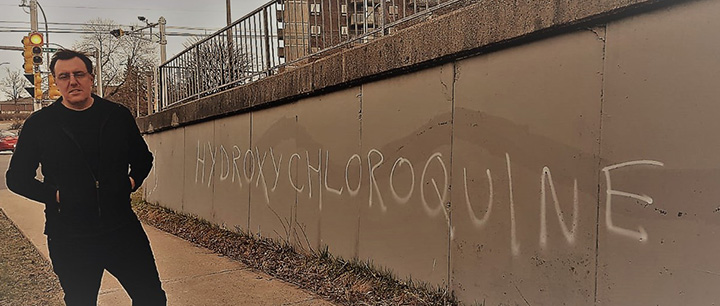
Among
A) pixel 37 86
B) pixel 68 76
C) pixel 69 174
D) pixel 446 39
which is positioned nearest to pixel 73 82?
pixel 68 76

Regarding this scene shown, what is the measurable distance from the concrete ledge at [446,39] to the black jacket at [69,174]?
6.79 feet

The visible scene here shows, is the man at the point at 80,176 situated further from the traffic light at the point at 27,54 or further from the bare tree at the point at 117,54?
the bare tree at the point at 117,54

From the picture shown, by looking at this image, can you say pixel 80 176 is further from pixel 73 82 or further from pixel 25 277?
pixel 25 277

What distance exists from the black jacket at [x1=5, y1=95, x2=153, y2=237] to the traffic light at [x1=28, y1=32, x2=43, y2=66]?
43.9ft

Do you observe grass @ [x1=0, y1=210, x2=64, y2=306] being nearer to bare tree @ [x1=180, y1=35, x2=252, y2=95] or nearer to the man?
the man

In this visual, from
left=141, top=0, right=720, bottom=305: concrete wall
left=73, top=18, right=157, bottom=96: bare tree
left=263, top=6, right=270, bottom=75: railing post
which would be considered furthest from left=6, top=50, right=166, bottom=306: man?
left=73, top=18, right=157, bottom=96: bare tree

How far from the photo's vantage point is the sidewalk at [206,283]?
4.49 meters

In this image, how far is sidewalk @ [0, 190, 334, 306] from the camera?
4492 millimetres

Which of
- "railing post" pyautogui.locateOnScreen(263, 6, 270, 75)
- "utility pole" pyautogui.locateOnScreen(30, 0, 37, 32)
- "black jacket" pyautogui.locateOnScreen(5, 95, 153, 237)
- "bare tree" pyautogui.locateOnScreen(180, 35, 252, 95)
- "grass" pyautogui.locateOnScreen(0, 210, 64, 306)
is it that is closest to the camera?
"black jacket" pyautogui.locateOnScreen(5, 95, 153, 237)

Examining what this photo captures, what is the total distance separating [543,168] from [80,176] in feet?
7.97

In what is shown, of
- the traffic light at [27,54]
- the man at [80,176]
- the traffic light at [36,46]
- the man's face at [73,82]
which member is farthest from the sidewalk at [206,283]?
the traffic light at [27,54]

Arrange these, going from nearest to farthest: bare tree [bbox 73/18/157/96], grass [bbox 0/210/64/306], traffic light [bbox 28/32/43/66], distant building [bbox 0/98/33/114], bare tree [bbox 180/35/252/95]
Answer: grass [bbox 0/210/64/306] < bare tree [bbox 180/35/252/95] < traffic light [bbox 28/32/43/66] < bare tree [bbox 73/18/157/96] < distant building [bbox 0/98/33/114]

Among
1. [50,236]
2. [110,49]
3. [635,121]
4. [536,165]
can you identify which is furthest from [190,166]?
[110,49]

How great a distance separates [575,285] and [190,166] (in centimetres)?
690
